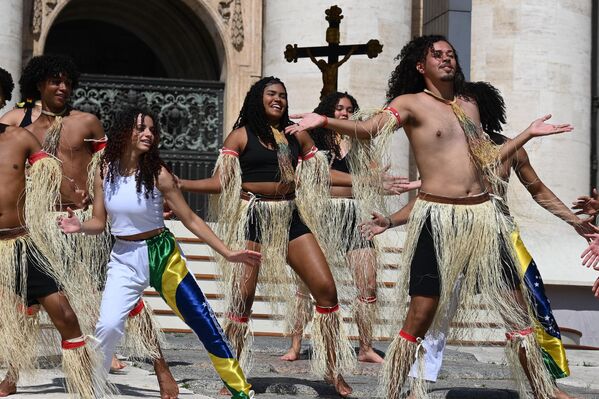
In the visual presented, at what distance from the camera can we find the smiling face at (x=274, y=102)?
8.72 meters

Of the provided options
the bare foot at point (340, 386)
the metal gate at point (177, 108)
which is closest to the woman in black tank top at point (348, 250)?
the bare foot at point (340, 386)

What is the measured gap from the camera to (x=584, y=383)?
32.0ft

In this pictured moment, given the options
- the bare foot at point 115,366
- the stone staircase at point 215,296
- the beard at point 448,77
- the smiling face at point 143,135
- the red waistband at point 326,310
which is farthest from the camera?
the stone staircase at point 215,296

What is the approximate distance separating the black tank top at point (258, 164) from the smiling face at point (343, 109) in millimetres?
1621

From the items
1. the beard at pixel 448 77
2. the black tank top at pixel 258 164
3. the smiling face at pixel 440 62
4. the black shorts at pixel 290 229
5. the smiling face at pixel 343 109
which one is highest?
the smiling face at pixel 440 62

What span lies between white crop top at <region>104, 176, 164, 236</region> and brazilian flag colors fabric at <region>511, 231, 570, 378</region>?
1855 mm

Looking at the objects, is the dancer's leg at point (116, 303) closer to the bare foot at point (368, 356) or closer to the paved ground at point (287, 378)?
the paved ground at point (287, 378)

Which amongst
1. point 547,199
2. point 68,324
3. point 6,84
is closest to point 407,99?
point 547,199

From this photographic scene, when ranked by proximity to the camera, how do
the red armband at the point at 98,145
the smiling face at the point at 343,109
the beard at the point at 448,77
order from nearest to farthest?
1. the beard at the point at 448,77
2. the red armband at the point at 98,145
3. the smiling face at the point at 343,109

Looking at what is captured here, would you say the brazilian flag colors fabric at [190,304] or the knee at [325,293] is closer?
the brazilian flag colors fabric at [190,304]

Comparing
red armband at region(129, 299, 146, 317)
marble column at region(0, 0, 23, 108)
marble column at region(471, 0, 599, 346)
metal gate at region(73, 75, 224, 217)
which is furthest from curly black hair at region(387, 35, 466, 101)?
metal gate at region(73, 75, 224, 217)

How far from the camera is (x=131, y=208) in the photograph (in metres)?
7.41

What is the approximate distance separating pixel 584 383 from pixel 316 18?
23.0 feet

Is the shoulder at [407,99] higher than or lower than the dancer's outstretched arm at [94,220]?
higher
